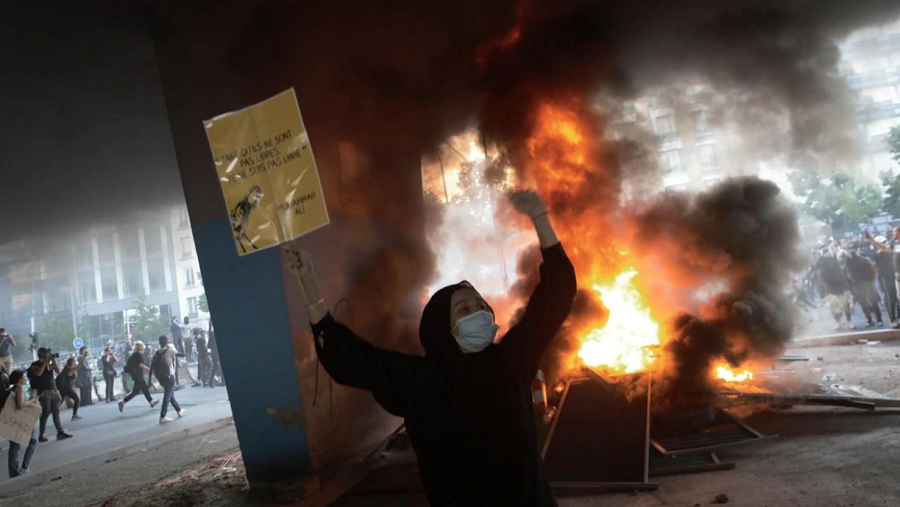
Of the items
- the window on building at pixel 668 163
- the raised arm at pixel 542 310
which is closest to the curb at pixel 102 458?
the raised arm at pixel 542 310

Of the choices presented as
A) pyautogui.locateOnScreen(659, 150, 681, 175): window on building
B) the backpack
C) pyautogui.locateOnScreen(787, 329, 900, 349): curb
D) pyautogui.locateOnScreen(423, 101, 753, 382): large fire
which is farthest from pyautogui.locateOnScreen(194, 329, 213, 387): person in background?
pyautogui.locateOnScreen(787, 329, 900, 349): curb

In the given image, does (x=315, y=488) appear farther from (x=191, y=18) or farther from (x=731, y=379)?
(x=731, y=379)

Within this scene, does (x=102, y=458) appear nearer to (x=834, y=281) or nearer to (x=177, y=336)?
(x=177, y=336)

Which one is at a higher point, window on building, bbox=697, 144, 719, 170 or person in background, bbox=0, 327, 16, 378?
window on building, bbox=697, 144, 719, 170

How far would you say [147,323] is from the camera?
114ft

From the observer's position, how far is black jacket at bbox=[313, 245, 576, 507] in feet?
7.24

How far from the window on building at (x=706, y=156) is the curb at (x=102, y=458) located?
37.2 feet

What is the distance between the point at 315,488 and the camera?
5.64m

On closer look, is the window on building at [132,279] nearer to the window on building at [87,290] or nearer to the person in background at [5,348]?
the window on building at [87,290]

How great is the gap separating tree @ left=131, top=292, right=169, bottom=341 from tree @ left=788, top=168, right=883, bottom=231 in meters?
34.8

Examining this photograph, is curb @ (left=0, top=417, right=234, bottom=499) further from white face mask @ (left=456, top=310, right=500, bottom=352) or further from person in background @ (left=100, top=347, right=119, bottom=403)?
white face mask @ (left=456, top=310, right=500, bottom=352)

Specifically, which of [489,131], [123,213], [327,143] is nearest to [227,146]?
[327,143]

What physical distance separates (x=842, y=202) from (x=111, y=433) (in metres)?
26.4

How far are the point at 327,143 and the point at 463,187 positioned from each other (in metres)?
4.66
